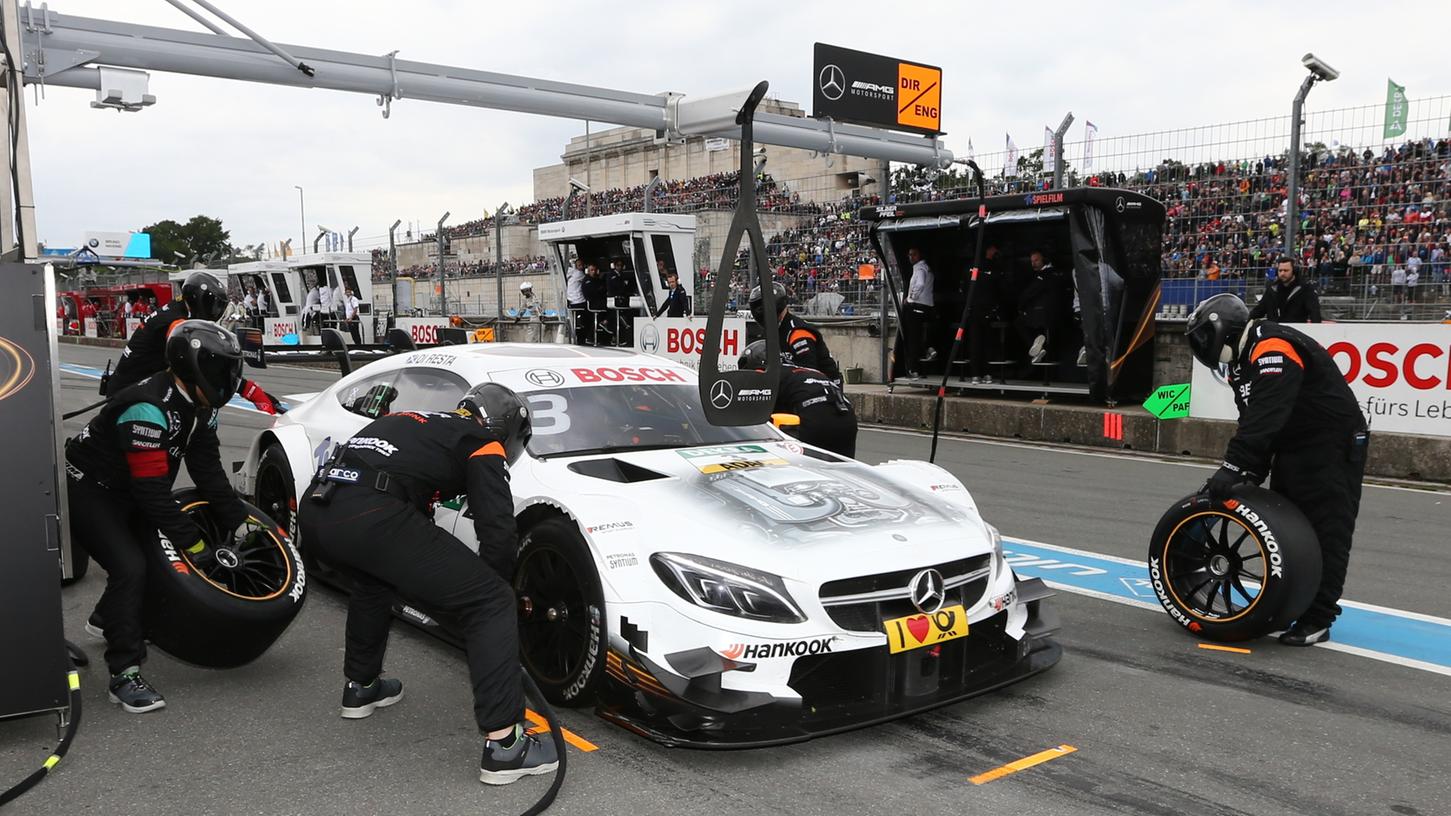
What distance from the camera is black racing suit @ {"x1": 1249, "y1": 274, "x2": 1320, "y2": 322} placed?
1144 cm

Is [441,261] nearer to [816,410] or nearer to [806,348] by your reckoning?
[806,348]

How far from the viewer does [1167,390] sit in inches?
470

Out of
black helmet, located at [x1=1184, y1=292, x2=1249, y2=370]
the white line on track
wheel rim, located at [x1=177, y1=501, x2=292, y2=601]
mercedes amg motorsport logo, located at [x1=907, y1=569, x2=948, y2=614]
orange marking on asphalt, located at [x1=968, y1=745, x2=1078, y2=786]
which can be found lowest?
the white line on track

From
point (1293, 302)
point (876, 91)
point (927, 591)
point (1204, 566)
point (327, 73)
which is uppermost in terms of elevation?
point (876, 91)

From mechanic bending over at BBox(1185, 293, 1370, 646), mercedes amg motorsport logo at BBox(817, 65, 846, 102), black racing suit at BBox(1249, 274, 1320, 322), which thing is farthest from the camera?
mercedes amg motorsport logo at BBox(817, 65, 846, 102)

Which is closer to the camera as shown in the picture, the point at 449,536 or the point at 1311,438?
the point at 449,536

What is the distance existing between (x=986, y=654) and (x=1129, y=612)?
189 centimetres

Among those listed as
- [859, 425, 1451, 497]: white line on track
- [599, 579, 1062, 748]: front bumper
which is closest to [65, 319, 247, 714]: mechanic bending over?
[599, 579, 1062, 748]: front bumper

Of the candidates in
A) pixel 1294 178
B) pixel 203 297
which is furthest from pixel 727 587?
pixel 1294 178

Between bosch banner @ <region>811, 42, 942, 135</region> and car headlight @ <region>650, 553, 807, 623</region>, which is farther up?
bosch banner @ <region>811, 42, 942, 135</region>

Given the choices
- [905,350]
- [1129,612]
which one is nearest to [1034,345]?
[905,350]

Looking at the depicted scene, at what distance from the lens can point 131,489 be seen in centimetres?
471

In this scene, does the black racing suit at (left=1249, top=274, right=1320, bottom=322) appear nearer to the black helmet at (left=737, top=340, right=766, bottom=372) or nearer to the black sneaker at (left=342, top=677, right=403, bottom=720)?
the black helmet at (left=737, top=340, right=766, bottom=372)

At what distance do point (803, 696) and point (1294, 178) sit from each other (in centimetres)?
1100
